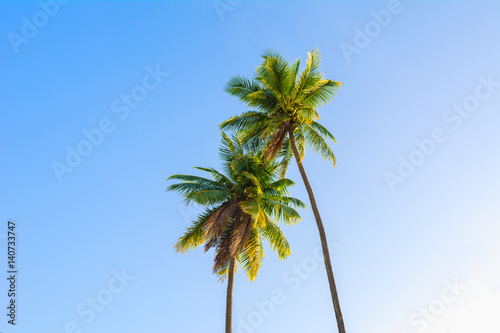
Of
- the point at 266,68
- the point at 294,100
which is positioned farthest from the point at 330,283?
the point at 266,68

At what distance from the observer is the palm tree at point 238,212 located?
19.2 m

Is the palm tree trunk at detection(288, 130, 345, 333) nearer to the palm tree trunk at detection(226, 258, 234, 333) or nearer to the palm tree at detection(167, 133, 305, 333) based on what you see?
the palm tree at detection(167, 133, 305, 333)

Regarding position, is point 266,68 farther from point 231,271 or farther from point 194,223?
point 231,271

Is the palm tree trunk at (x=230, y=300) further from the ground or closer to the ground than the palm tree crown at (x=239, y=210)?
closer to the ground

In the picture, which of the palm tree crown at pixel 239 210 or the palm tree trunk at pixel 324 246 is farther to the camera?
the palm tree crown at pixel 239 210

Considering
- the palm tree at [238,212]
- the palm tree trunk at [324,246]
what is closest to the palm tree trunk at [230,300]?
the palm tree at [238,212]

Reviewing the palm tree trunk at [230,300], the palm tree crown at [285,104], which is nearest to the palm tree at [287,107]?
the palm tree crown at [285,104]

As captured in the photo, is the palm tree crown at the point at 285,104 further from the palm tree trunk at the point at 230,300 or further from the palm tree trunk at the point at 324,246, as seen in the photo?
the palm tree trunk at the point at 230,300

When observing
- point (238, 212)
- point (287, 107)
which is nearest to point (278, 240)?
point (238, 212)

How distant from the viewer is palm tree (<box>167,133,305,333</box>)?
19234mm

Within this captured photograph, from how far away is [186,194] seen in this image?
65.6 feet

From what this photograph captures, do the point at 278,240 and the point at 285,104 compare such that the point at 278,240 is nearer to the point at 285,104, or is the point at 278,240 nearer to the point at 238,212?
the point at 238,212

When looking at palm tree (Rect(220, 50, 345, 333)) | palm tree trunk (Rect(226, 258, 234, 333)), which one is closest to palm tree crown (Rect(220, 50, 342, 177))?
palm tree (Rect(220, 50, 345, 333))

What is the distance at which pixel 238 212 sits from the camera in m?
20.3
